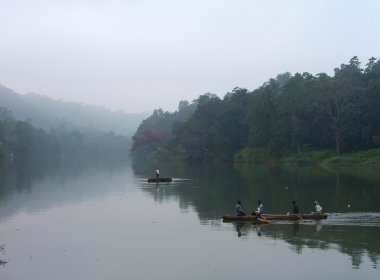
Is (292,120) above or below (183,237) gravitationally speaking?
above

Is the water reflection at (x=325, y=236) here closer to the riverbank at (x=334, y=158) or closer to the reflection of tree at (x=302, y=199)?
the reflection of tree at (x=302, y=199)

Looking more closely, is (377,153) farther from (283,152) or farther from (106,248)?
(106,248)

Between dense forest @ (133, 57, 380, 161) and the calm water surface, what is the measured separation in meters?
41.1

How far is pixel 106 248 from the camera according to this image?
81.1 feet

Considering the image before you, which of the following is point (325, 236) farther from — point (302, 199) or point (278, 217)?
point (302, 199)

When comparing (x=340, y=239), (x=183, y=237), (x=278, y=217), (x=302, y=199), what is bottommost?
(x=183, y=237)

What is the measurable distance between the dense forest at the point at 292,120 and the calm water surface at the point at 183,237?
135 ft

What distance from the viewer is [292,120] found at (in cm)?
9650

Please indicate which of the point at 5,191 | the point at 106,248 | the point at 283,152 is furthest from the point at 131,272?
the point at 283,152

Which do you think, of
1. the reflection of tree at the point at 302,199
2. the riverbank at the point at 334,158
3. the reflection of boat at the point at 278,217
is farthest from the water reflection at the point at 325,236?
the riverbank at the point at 334,158

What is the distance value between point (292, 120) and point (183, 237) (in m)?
72.6

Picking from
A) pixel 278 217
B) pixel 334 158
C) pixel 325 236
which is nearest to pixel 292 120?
pixel 334 158

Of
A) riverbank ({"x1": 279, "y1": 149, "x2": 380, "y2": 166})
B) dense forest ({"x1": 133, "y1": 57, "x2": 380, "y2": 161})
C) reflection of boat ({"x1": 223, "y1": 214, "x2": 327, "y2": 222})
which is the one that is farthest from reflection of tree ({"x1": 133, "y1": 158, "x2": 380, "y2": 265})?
dense forest ({"x1": 133, "y1": 57, "x2": 380, "y2": 161})

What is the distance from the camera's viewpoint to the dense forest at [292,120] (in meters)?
87.4
